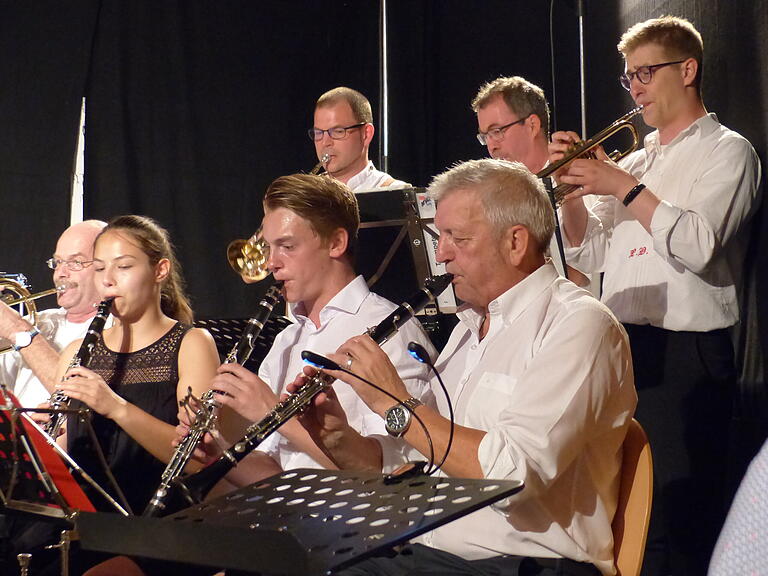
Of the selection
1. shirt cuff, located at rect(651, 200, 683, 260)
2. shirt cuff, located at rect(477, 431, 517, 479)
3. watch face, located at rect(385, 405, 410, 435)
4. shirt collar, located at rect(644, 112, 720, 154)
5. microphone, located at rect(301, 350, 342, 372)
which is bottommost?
shirt cuff, located at rect(477, 431, 517, 479)

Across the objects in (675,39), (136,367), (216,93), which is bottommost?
(136,367)

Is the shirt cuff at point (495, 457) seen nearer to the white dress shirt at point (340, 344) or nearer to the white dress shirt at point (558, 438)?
the white dress shirt at point (558, 438)

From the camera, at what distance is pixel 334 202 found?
3061 millimetres

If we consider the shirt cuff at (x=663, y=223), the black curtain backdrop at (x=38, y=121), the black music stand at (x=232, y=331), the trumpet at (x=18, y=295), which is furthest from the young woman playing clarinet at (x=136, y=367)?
the black curtain backdrop at (x=38, y=121)

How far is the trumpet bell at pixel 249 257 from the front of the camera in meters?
4.22

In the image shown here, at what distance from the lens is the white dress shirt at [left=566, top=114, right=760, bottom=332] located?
10.4ft

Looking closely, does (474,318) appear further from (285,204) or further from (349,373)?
(285,204)

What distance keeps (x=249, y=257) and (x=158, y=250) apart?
926 mm

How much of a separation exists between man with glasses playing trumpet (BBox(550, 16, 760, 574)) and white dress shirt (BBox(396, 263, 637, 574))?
→ 1.09m

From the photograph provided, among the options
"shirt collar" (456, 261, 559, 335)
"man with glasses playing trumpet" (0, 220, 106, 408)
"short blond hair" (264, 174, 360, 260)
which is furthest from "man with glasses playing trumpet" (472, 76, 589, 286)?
"man with glasses playing trumpet" (0, 220, 106, 408)

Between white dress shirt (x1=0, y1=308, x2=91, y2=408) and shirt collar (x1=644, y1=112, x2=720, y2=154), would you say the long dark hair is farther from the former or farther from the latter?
shirt collar (x1=644, y1=112, x2=720, y2=154)

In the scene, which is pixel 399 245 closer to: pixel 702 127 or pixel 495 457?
pixel 702 127

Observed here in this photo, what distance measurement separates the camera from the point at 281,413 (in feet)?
7.73

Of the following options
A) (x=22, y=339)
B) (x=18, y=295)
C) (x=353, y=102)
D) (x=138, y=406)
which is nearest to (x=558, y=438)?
(x=138, y=406)
